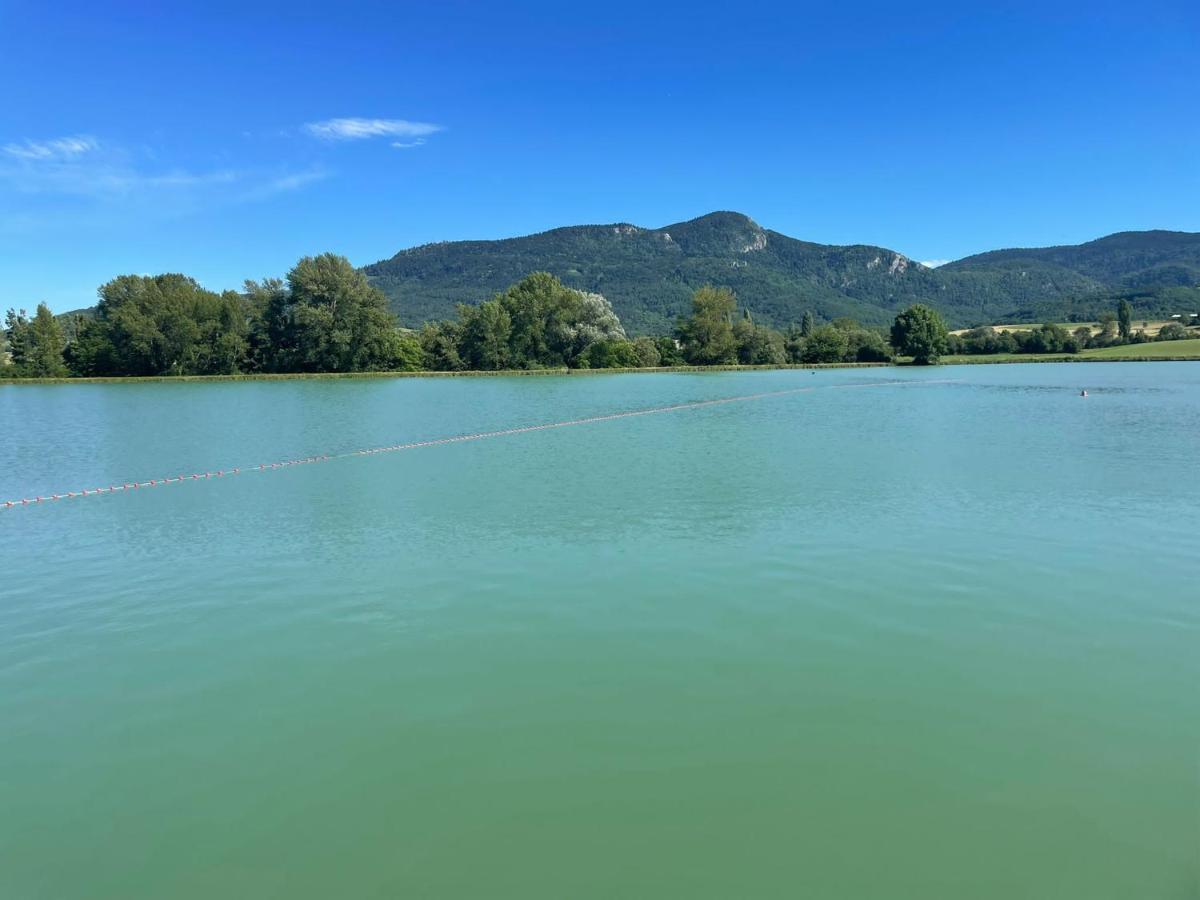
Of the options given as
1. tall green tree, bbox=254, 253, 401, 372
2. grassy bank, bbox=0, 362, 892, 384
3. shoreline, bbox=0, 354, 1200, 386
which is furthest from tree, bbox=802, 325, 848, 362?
tall green tree, bbox=254, 253, 401, 372

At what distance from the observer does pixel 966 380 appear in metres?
63.4

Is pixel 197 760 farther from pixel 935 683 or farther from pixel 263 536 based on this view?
pixel 263 536

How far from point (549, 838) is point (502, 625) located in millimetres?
3736

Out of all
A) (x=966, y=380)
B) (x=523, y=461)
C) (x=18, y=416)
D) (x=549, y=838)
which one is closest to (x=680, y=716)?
(x=549, y=838)

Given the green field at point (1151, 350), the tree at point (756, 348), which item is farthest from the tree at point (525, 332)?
the green field at point (1151, 350)

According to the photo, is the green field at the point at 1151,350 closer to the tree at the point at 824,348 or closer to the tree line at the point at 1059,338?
the tree line at the point at 1059,338

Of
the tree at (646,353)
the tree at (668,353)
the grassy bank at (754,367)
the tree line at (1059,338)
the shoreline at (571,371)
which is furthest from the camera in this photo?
the tree line at (1059,338)

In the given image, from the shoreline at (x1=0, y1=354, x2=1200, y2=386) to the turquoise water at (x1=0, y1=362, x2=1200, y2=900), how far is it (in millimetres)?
58848

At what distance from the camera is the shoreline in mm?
70312

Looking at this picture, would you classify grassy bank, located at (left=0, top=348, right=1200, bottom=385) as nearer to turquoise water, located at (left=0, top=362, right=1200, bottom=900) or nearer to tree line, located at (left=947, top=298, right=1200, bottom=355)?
tree line, located at (left=947, top=298, right=1200, bottom=355)

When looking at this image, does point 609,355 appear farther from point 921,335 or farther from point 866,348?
point 921,335

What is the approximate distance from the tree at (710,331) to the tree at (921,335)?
2304cm

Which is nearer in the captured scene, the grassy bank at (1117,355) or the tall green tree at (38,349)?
the tall green tree at (38,349)

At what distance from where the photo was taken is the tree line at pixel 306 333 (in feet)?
240
